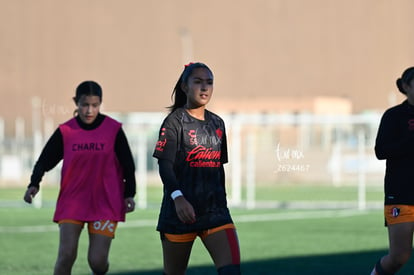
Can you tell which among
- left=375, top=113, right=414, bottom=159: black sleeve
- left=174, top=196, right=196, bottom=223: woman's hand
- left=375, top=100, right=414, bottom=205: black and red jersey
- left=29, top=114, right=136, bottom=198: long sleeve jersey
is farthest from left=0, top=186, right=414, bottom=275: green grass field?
left=174, top=196, right=196, bottom=223: woman's hand

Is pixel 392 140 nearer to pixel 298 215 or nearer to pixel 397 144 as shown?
pixel 397 144

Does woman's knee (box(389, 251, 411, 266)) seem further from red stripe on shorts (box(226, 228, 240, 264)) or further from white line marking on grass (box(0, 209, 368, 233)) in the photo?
white line marking on grass (box(0, 209, 368, 233))

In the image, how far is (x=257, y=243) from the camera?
16.3 m

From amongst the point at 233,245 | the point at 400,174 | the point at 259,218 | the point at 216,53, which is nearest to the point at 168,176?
the point at 233,245

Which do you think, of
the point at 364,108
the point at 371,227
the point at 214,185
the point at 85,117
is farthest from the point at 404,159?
the point at 364,108

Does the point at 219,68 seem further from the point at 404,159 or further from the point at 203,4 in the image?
the point at 404,159

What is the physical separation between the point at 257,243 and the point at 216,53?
132 ft

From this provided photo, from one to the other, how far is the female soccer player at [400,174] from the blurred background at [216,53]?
4160 centimetres

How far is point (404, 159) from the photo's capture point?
8.50 metres

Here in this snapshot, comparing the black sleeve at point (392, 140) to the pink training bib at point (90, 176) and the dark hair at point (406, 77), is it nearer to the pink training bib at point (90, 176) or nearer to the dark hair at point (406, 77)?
the dark hair at point (406, 77)

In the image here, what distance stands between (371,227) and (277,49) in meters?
36.0

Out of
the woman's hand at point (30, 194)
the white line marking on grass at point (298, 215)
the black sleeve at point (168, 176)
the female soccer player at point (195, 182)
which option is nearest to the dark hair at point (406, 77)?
the female soccer player at point (195, 182)

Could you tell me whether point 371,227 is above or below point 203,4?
below

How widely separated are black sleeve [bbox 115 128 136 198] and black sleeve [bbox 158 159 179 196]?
80.5 inches
